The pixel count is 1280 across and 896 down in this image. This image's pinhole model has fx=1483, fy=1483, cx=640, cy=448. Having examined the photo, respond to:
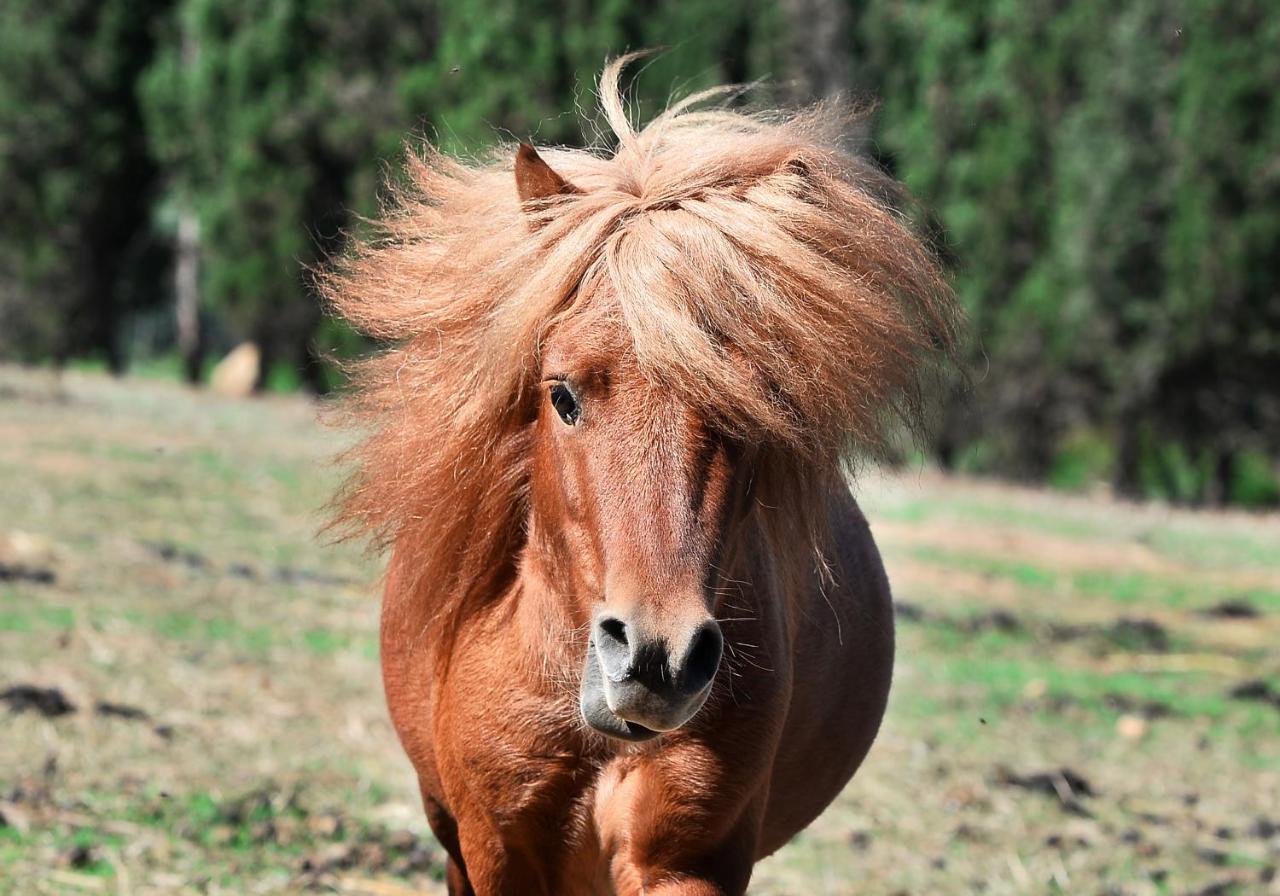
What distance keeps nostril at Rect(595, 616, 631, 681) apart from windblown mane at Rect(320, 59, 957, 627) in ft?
1.34

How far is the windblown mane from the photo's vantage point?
2.66m

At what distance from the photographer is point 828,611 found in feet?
11.5

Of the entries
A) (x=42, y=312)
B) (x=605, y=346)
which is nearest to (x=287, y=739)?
(x=605, y=346)

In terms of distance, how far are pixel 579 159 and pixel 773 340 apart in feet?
2.39

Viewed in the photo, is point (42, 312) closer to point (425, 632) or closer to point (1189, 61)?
point (1189, 61)

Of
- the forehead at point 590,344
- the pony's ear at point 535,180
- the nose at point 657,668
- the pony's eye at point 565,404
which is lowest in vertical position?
the nose at point 657,668

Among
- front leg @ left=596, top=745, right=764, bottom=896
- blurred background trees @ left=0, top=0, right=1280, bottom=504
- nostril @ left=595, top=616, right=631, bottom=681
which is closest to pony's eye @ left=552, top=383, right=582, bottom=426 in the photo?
nostril @ left=595, top=616, right=631, bottom=681

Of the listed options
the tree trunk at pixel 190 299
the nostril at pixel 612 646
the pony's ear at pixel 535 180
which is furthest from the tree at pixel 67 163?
the nostril at pixel 612 646

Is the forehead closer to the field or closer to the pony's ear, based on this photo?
the pony's ear

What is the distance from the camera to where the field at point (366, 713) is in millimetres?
4930

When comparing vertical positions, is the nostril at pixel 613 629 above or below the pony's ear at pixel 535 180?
below

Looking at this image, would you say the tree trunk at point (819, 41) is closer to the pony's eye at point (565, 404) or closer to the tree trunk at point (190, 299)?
the tree trunk at point (190, 299)

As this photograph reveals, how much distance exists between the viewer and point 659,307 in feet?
8.48

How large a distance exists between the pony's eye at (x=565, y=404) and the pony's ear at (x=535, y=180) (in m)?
0.44
